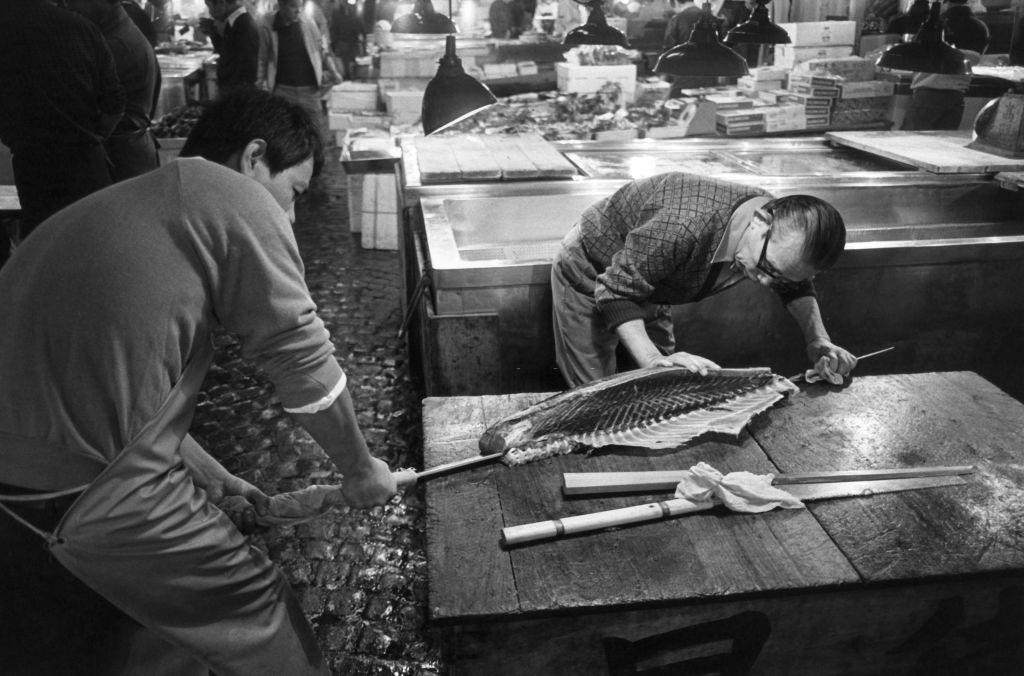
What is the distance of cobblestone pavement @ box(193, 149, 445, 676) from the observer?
128 inches

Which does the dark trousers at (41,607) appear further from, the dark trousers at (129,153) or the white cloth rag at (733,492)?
the dark trousers at (129,153)

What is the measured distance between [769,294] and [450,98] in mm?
2117

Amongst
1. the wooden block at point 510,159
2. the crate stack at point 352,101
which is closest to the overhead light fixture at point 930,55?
the wooden block at point 510,159

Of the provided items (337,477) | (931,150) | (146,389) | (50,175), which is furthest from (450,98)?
(931,150)

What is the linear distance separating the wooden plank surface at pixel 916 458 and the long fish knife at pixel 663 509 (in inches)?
1.3

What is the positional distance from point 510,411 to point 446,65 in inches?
82.0

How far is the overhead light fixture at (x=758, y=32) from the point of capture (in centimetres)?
506

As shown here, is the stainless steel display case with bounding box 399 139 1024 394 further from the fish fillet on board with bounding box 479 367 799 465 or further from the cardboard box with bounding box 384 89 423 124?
the cardboard box with bounding box 384 89 423 124

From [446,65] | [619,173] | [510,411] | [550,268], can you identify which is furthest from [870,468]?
[619,173]

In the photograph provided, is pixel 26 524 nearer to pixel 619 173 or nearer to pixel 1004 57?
pixel 619 173

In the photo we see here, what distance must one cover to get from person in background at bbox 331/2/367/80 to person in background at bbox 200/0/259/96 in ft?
19.7

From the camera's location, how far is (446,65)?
3947 millimetres

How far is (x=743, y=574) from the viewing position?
79.5 inches

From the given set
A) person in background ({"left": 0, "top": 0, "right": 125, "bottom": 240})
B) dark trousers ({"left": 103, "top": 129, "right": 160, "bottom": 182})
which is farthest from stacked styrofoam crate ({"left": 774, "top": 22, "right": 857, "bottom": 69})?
person in background ({"left": 0, "top": 0, "right": 125, "bottom": 240})
